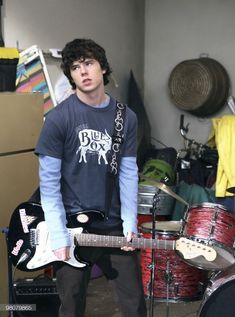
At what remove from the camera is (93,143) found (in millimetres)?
2289

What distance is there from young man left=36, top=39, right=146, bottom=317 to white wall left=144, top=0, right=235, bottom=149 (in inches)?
128

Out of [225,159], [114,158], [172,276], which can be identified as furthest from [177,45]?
[114,158]

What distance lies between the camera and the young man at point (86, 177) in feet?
7.30

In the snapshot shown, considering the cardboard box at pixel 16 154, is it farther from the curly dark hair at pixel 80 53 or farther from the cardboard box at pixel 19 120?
the curly dark hair at pixel 80 53

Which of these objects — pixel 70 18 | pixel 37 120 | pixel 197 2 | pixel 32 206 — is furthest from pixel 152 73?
pixel 32 206

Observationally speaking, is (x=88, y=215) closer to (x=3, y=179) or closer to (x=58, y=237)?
(x=58, y=237)

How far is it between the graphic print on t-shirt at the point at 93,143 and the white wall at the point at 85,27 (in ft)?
5.04

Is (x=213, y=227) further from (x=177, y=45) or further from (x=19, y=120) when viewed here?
(x=177, y=45)

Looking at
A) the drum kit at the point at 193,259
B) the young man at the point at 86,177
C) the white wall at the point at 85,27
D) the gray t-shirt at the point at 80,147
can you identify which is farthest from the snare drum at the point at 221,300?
the white wall at the point at 85,27

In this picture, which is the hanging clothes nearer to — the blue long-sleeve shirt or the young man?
the young man

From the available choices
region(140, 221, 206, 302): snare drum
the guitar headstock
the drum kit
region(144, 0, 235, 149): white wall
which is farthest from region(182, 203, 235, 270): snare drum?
region(144, 0, 235, 149): white wall

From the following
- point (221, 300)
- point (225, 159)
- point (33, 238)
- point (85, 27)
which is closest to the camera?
point (33, 238)

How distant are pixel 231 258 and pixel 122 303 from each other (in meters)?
0.91

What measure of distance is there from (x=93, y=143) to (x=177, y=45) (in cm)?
362
